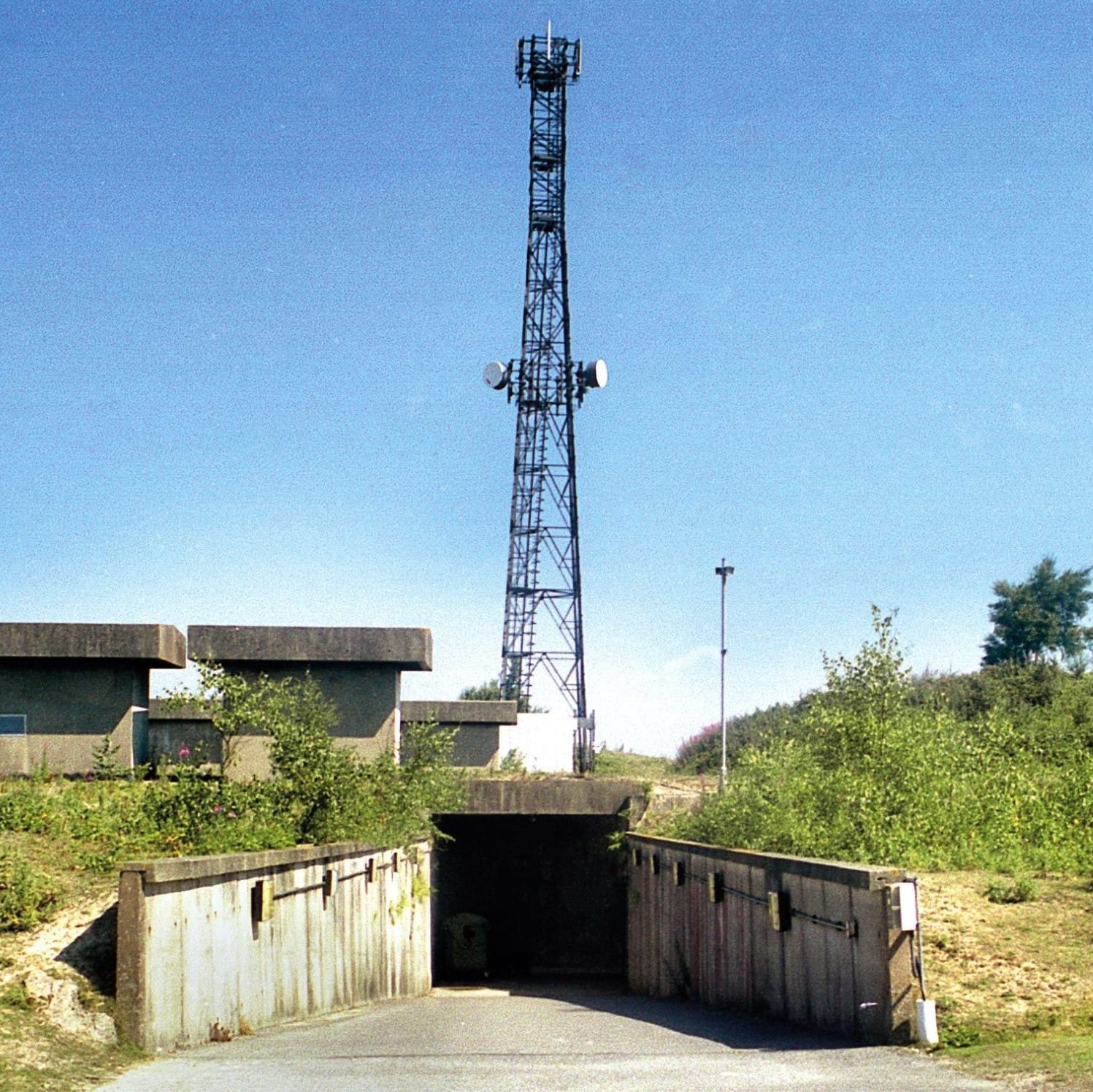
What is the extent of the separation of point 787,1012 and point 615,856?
18715 mm

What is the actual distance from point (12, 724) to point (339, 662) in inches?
255

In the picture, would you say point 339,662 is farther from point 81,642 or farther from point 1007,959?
point 1007,959

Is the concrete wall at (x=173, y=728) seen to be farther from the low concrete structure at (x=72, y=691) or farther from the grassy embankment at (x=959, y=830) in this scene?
the grassy embankment at (x=959, y=830)

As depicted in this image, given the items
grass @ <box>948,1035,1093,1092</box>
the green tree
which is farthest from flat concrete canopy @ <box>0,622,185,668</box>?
the green tree

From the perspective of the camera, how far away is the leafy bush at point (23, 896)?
1432 cm

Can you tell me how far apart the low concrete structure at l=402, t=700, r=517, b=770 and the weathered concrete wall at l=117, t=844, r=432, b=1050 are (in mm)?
15292

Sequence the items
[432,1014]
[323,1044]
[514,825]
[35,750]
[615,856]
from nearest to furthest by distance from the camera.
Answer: [323,1044], [432,1014], [35,750], [615,856], [514,825]

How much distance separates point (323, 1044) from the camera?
1375 cm

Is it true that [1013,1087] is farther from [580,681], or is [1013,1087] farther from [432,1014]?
[580,681]

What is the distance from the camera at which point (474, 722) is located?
38.7 m

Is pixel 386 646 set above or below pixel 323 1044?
above

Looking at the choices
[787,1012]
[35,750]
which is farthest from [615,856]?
[787,1012]

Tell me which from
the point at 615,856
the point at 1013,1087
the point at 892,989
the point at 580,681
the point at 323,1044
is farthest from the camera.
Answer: the point at 580,681

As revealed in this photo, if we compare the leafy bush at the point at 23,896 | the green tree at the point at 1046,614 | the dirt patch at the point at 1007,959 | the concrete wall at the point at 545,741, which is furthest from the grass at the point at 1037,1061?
the green tree at the point at 1046,614
